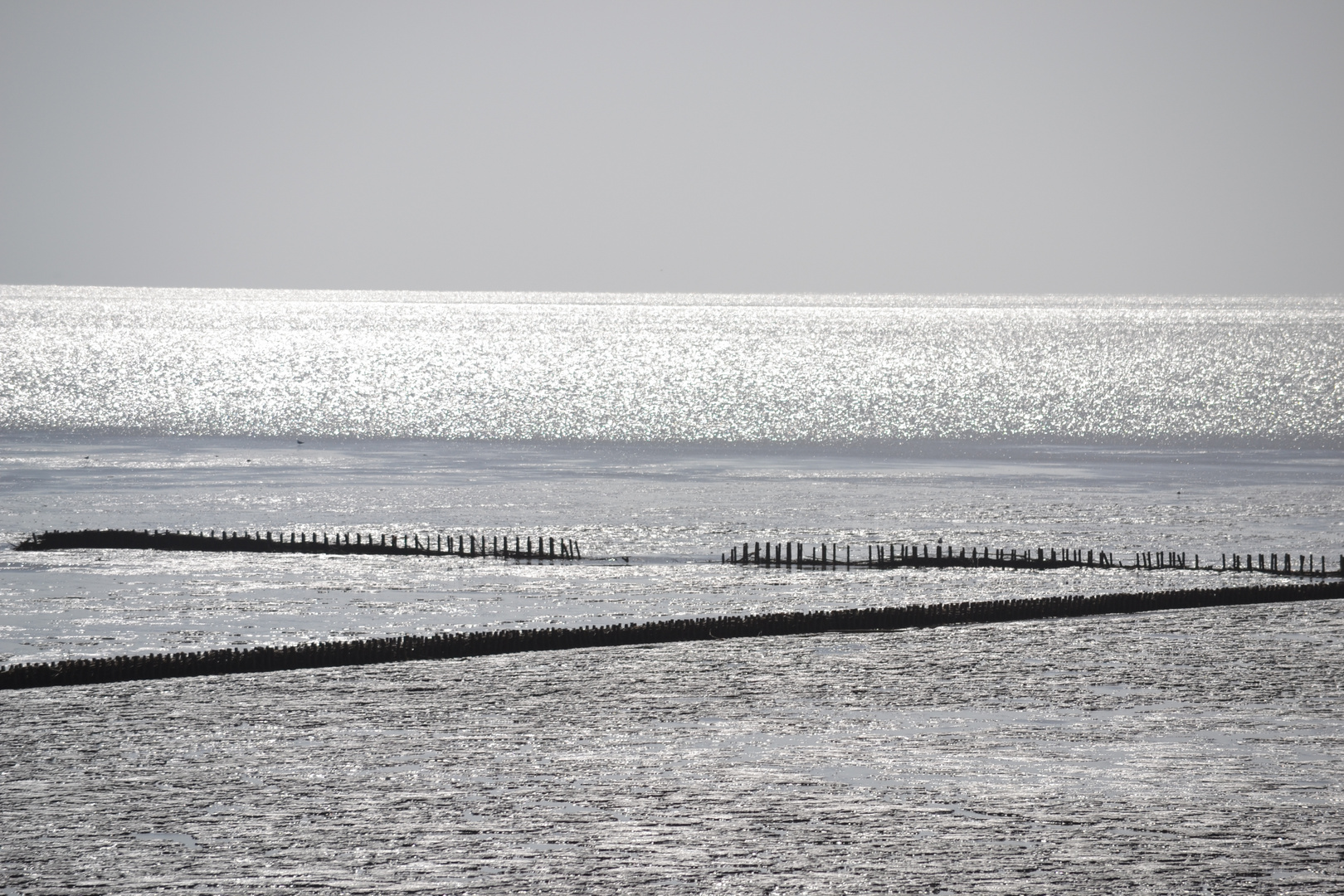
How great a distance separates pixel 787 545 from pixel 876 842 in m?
32.1

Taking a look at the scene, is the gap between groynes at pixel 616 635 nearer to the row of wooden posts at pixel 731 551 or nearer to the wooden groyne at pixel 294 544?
the row of wooden posts at pixel 731 551

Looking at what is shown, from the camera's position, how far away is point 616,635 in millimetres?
40750

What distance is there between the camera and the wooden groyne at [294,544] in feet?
187

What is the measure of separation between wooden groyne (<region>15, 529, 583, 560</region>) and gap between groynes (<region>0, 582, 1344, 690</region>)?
14404mm

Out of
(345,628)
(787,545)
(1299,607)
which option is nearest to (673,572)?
(787,545)

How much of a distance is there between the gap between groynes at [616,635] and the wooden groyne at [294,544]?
1440 centimetres

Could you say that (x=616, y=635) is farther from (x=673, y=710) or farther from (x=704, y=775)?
(x=704, y=775)

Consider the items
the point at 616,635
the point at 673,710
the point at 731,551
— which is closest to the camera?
the point at 673,710

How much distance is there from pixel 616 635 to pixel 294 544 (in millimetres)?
21016

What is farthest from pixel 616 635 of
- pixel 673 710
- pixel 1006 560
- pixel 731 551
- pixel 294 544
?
pixel 294 544

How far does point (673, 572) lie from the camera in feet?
175

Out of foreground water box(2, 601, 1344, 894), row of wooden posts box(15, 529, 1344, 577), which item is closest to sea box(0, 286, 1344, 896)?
foreground water box(2, 601, 1344, 894)

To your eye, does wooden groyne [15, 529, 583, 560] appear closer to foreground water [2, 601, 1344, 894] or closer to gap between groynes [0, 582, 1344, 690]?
gap between groynes [0, 582, 1344, 690]

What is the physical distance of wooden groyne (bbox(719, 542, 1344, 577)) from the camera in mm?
54000
